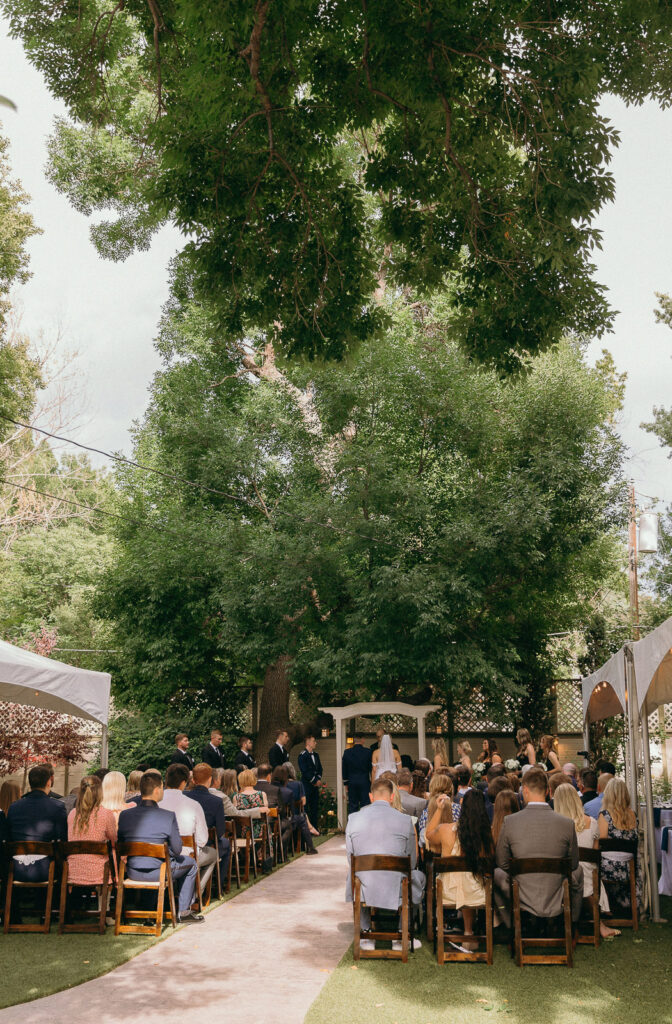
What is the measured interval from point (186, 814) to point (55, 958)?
78.2 inches

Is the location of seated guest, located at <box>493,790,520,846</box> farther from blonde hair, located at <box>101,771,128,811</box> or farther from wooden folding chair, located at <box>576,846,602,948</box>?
blonde hair, located at <box>101,771,128,811</box>

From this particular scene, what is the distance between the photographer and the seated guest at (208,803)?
9586 millimetres

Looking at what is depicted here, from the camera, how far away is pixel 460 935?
7414 millimetres

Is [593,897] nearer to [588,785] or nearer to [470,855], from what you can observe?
[470,855]

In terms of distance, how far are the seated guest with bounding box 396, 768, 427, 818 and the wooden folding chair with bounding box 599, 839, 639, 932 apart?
75.8 inches

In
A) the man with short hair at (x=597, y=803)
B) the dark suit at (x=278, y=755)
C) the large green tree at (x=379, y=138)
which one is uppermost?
the large green tree at (x=379, y=138)

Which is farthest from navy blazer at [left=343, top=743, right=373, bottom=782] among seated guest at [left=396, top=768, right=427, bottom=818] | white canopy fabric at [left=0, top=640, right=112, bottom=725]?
seated guest at [left=396, top=768, right=427, bottom=818]

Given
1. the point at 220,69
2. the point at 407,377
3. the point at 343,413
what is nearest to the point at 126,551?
the point at 343,413

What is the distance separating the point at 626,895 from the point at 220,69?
27.0 feet

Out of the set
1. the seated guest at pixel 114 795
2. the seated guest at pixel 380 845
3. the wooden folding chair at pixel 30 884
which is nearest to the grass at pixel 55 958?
the wooden folding chair at pixel 30 884

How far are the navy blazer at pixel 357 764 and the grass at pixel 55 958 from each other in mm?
6844

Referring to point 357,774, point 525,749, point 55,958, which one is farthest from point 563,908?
point 357,774

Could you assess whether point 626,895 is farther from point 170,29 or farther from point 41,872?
point 170,29

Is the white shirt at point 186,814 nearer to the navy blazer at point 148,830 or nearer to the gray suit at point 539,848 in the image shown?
the navy blazer at point 148,830
